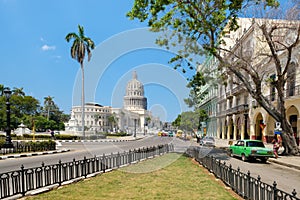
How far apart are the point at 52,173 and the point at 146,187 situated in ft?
10.6

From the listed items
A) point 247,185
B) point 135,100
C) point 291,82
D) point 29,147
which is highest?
point 135,100

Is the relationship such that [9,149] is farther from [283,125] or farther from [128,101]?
[128,101]

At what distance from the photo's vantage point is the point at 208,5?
1659 centimetres

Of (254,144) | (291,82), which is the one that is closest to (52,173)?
(254,144)

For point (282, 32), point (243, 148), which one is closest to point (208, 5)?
point (282, 32)

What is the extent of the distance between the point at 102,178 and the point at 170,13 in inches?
433

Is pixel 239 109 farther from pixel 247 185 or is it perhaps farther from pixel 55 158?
pixel 247 185

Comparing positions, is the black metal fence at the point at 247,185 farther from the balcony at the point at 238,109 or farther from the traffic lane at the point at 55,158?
the balcony at the point at 238,109

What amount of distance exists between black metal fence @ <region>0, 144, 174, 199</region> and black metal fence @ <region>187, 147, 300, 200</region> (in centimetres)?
483

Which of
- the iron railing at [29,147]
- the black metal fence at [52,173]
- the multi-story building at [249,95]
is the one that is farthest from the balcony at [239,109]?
the black metal fence at [52,173]

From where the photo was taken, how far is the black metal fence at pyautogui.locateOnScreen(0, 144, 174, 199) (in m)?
7.06

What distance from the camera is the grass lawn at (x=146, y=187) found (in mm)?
7438

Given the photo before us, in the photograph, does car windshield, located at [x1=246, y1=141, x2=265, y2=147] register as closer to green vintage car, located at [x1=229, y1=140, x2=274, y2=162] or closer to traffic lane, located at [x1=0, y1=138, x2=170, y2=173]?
green vintage car, located at [x1=229, y1=140, x2=274, y2=162]

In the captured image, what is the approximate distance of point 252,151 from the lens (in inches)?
634
